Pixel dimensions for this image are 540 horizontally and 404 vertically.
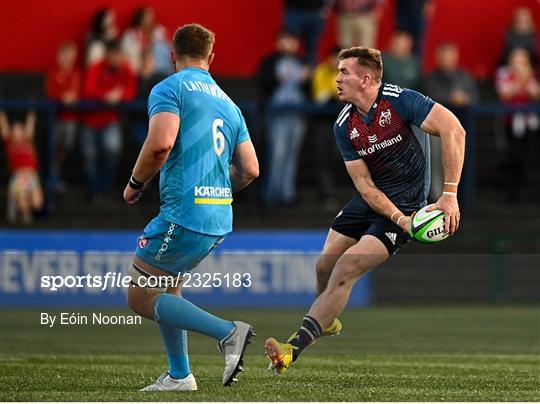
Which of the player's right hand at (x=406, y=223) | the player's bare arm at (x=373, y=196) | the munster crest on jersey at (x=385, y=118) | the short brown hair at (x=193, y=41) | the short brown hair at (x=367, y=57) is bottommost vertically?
the player's right hand at (x=406, y=223)

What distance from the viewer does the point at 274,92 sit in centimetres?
1964

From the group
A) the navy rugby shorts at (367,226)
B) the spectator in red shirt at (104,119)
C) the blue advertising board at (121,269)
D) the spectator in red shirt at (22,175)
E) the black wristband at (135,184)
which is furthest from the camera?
the spectator in red shirt at (104,119)

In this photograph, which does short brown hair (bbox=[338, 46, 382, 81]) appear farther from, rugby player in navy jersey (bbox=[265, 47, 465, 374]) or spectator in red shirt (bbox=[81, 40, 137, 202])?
spectator in red shirt (bbox=[81, 40, 137, 202])

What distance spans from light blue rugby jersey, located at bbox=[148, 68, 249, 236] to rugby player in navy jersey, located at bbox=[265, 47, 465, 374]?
4.39 ft

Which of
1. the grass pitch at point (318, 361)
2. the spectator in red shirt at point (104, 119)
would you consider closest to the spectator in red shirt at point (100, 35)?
the spectator in red shirt at point (104, 119)

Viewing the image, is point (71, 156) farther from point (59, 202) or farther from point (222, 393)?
point (222, 393)

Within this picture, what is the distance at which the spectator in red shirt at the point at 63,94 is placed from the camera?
1941cm

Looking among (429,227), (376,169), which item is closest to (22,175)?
(376,169)

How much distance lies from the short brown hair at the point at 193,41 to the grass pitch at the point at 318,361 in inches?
86.1

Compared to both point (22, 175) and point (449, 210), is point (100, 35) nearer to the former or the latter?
point (22, 175)

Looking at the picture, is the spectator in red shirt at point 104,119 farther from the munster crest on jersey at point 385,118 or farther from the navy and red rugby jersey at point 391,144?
the munster crest on jersey at point 385,118

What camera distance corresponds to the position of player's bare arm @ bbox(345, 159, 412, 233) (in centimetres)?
966

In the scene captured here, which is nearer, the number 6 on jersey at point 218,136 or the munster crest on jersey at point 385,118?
the number 6 on jersey at point 218,136

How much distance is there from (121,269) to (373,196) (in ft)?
29.0
